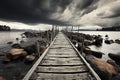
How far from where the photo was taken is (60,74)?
5430mm

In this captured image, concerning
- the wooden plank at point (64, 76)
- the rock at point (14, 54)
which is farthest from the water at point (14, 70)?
the wooden plank at point (64, 76)

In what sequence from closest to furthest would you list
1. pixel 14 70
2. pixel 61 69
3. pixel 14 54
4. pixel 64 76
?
pixel 64 76, pixel 61 69, pixel 14 70, pixel 14 54

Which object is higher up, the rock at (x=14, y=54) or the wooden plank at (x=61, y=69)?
the wooden plank at (x=61, y=69)

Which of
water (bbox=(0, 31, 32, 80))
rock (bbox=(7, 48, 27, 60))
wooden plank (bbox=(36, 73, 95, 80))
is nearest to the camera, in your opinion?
wooden plank (bbox=(36, 73, 95, 80))

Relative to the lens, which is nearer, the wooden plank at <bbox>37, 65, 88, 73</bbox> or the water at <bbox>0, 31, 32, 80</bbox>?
the wooden plank at <bbox>37, 65, 88, 73</bbox>

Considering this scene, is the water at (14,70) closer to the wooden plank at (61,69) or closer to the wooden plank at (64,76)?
→ the wooden plank at (61,69)

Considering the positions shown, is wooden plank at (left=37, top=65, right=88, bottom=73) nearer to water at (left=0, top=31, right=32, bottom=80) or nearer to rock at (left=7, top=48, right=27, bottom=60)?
water at (left=0, top=31, right=32, bottom=80)

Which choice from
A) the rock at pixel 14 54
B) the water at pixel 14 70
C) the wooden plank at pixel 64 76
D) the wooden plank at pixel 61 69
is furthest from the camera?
the rock at pixel 14 54

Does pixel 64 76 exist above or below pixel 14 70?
above

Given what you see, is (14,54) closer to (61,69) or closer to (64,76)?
(61,69)

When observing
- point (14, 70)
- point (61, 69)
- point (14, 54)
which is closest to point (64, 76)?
point (61, 69)

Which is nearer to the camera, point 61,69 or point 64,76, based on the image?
point 64,76

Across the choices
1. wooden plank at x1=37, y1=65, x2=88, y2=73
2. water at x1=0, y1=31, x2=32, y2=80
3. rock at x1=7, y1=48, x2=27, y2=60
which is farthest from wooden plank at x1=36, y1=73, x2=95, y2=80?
rock at x1=7, y1=48, x2=27, y2=60

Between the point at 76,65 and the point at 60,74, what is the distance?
146cm
